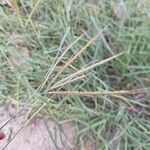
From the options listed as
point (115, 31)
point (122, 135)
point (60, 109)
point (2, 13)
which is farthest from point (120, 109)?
point (2, 13)

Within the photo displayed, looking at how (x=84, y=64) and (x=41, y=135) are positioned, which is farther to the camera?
(x=84, y=64)

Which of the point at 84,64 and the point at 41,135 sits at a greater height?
the point at 84,64

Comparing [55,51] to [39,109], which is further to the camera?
[55,51]

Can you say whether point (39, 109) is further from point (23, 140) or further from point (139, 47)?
point (139, 47)

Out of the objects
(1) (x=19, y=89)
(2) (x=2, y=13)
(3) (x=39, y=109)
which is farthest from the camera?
(2) (x=2, y=13)

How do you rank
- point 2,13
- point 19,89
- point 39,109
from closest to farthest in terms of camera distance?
point 39,109
point 19,89
point 2,13

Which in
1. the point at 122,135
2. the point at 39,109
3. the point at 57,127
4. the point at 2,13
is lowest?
the point at 122,135

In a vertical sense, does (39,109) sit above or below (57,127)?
above
